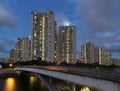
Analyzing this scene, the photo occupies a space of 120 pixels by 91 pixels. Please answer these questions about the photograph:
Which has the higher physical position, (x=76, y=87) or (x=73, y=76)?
(x=73, y=76)

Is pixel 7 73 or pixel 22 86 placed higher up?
pixel 7 73

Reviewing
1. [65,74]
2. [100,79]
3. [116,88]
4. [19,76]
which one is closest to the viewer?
[116,88]

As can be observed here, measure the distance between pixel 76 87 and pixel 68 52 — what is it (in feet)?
513

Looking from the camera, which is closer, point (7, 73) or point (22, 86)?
point (22, 86)

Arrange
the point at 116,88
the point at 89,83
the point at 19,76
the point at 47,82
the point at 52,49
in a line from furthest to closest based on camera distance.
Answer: the point at 52,49 → the point at 19,76 → the point at 47,82 → the point at 89,83 → the point at 116,88

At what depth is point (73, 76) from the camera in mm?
34000

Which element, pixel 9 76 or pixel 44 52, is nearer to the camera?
pixel 9 76

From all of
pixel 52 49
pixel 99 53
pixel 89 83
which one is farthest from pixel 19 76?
pixel 89 83

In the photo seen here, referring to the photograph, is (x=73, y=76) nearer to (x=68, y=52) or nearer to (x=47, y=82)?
(x=47, y=82)

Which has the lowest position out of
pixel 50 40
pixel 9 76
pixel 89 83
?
pixel 9 76

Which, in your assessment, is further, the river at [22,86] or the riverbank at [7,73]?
the riverbank at [7,73]

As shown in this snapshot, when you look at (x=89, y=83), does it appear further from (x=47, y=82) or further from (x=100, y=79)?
(x=47, y=82)

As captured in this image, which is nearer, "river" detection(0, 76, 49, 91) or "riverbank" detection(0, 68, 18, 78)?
"river" detection(0, 76, 49, 91)

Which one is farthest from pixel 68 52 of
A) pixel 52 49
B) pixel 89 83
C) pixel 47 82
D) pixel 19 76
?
pixel 89 83
